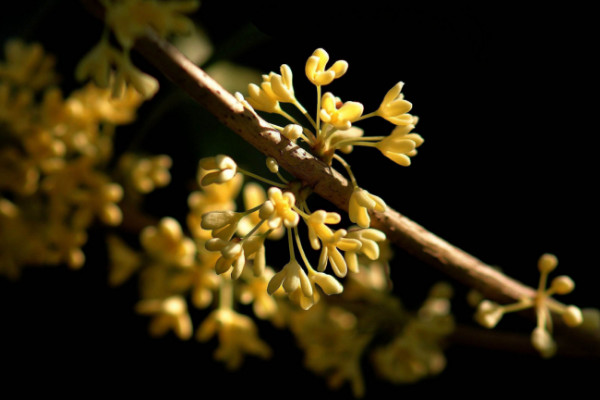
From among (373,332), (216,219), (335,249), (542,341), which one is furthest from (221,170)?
(373,332)

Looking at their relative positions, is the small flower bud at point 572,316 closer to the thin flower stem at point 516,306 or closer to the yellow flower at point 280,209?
the thin flower stem at point 516,306

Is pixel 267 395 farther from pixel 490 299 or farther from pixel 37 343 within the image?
pixel 490 299

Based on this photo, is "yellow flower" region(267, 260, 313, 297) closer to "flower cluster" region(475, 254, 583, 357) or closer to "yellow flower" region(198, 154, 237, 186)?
"yellow flower" region(198, 154, 237, 186)

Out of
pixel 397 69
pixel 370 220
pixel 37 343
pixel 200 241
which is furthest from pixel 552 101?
pixel 37 343

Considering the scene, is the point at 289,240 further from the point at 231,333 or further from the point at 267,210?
the point at 231,333

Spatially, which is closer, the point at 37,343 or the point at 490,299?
the point at 490,299

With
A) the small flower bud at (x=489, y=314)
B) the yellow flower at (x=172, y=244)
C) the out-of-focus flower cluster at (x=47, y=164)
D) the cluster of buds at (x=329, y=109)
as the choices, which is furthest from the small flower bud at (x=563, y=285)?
the out-of-focus flower cluster at (x=47, y=164)
